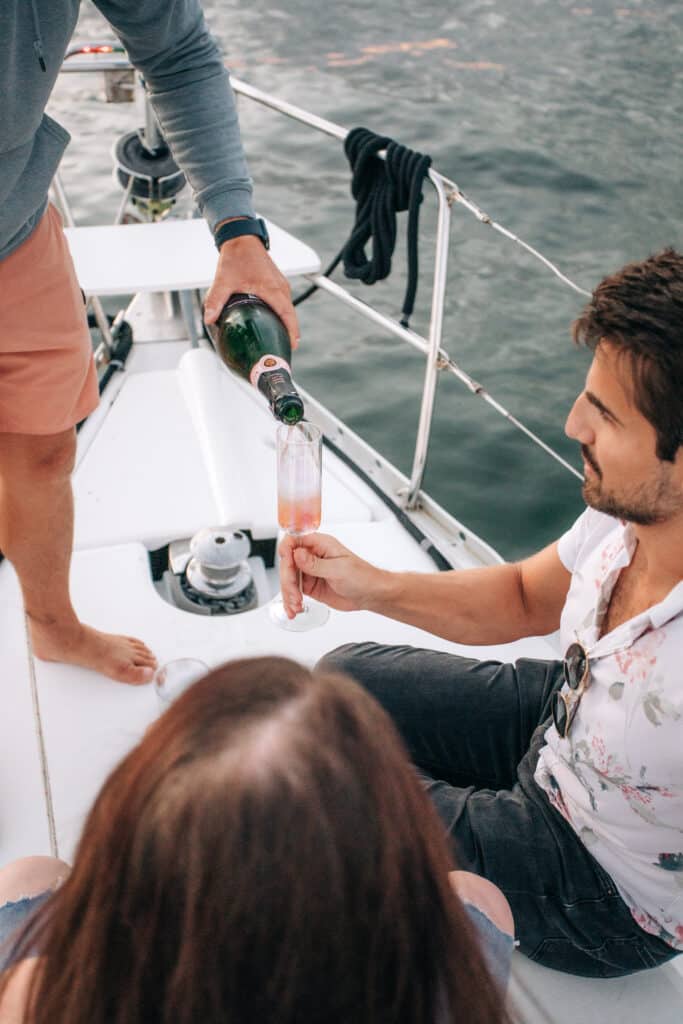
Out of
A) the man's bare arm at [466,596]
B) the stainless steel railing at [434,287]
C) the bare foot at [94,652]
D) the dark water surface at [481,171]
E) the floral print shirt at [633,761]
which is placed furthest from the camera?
the dark water surface at [481,171]

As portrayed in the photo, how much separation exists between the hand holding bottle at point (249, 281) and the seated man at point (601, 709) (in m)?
0.35

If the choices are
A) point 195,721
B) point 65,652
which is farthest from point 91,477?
point 195,721

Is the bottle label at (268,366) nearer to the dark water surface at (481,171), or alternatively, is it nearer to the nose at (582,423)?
the nose at (582,423)

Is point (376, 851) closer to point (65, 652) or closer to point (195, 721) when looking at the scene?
point (195, 721)

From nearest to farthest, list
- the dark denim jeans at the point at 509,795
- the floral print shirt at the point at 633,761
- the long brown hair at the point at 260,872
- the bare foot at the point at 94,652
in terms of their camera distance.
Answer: the long brown hair at the point at 260,872
the floral print shirt at the point at 633,761
the dark denim jeans at the point at 509,795
the bare foot at the point at 94,652

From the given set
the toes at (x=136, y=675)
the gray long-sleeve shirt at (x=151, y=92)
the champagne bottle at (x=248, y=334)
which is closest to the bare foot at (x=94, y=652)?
the toes at (x=136, y=675)

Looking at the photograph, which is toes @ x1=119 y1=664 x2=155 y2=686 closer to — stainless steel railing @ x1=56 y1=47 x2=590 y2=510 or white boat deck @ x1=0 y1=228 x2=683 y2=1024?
white boat deck @ x1=0 y1=228 x2=683 y2=1024

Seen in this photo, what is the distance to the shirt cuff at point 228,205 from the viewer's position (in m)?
1.52

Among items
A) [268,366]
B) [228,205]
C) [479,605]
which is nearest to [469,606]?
[479,605]

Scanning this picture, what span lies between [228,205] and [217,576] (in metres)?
0.68

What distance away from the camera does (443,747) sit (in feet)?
4.65

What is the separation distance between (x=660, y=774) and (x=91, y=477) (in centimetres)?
144

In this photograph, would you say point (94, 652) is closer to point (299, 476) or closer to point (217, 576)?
point (217, 576)

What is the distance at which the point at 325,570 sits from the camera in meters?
1.40
